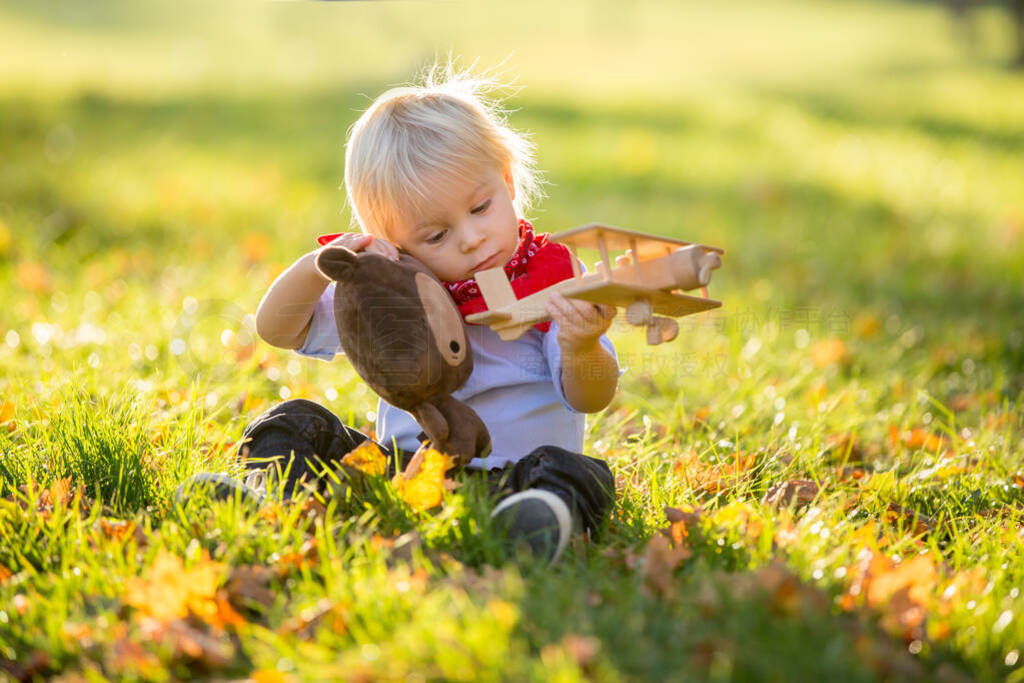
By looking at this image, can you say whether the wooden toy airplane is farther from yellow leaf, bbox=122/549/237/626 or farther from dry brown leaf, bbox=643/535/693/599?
yellow leaf, bbox=122/549/237/626

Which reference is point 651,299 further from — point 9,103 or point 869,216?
point 9,103

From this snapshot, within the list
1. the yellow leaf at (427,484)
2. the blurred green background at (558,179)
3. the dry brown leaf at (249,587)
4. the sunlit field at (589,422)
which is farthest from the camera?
the blurred green background at (558,179)

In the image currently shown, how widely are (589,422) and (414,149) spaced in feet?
4.18

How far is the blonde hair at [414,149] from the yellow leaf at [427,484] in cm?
69

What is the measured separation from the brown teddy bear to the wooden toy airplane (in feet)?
0.37

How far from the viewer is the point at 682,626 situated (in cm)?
186

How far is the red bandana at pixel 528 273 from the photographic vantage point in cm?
267

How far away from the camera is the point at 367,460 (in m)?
2.52

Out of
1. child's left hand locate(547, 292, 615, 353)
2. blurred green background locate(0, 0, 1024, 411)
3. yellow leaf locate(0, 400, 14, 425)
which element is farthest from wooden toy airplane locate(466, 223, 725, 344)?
yellow leaf locate(0, 400, 14, 425)

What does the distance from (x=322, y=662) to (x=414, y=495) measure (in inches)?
24.9

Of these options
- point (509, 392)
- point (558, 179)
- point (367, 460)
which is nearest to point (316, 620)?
point (367, 460)

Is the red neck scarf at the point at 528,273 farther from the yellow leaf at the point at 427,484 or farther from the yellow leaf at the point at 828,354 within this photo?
the yellow leaf at the point at 828,354

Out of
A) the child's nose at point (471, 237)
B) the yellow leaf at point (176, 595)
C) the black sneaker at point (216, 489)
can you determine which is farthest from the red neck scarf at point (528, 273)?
the yellow leaf at point (176, 595)

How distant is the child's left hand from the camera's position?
7.70 feet
